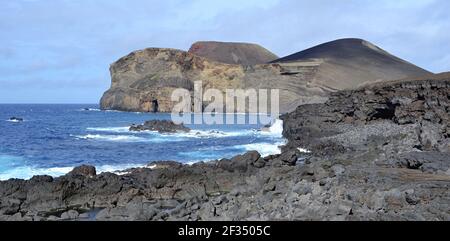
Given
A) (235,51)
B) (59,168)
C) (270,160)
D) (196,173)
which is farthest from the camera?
(235,51)

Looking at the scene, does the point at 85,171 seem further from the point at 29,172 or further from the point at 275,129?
the point at 275,129

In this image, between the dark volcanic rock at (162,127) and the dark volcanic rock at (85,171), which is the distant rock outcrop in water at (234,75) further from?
the dark volcanic rock at (85,171)

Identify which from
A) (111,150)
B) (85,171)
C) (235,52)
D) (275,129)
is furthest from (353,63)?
(85,171)

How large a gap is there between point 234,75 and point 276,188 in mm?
58705

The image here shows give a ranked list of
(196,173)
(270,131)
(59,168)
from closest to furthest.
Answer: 1. (196,173)
2. (59,168)
3. (270,131)

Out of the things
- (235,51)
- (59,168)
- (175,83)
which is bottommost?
(59,168)

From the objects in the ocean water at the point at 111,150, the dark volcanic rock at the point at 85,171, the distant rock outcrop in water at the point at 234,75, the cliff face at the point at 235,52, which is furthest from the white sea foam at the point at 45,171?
the cliff face at the point at 235,52

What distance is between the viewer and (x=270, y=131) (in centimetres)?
3609

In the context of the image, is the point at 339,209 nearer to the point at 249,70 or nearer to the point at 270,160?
the point at 270,160

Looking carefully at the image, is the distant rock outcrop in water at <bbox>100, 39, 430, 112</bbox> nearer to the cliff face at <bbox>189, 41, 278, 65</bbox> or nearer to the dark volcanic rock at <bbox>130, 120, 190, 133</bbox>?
the dark volcanic rock at <bbox>130, 120, 190, 133</bbox>

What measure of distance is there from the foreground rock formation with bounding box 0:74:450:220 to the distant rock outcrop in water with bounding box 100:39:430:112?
41.6 metres

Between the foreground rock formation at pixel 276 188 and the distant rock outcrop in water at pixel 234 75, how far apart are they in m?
41.6
